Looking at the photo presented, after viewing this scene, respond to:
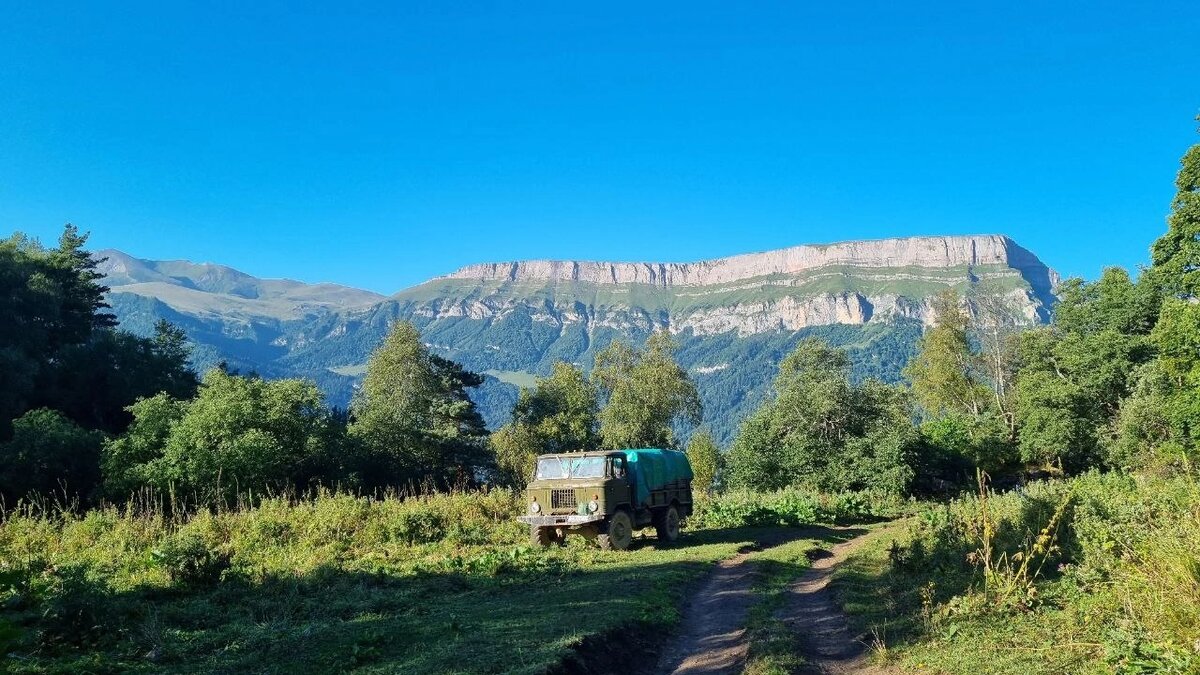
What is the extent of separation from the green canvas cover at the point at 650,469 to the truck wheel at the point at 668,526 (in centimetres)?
88

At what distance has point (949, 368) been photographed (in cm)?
5925

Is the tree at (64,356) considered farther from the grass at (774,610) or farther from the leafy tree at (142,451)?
the grass at (774,610)

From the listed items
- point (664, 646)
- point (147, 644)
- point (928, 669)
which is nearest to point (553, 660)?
point (664, 646)

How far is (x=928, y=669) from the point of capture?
7.75m

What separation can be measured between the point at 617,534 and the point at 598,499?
1.14 metres

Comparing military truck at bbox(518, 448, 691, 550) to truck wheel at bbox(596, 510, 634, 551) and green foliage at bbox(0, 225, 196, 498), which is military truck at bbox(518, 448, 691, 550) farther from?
green foliage at bbox(0, 225, 196, 498)

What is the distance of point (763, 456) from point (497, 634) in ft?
106

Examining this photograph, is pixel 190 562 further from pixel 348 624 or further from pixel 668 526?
pixel 668 526

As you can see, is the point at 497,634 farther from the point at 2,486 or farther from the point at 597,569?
the point at 2,486

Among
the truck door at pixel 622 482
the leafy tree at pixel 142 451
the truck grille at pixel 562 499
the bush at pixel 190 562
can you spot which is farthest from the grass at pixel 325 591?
the leafy tree at pixel 142 451

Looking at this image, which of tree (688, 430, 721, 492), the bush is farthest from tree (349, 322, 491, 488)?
the bush

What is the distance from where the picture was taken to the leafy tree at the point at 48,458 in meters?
25.0

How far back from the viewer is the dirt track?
8.67m

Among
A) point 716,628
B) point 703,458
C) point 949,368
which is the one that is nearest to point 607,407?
point 703,458
